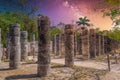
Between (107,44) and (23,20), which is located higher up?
(23,20)

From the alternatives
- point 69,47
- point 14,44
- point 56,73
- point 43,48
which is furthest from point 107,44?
point 43,48

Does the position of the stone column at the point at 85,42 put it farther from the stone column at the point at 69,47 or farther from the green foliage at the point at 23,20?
the green foliage at the point at 23,20

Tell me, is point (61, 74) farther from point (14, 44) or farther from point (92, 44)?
point (92, 44)

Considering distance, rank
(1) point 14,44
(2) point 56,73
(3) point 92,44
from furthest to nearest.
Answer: (3) point 92,44 < (1) point 14,44 < (2) point 56,73

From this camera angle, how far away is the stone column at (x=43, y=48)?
1794cm

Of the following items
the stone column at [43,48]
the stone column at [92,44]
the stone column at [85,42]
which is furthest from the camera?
the stone column at [92,44]

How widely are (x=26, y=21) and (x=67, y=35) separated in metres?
32.7

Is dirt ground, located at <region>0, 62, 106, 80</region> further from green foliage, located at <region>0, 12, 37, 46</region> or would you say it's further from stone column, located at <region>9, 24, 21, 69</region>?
green foliage, located at <region>0, 12, 37, 46</region>

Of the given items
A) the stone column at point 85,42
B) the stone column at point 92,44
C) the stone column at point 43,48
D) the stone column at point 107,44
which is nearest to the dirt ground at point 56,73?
the stone column at point 43,48

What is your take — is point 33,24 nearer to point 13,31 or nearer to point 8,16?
point 8,16

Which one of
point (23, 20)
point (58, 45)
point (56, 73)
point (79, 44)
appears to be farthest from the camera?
point (23, 20)

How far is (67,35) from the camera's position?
22484mm

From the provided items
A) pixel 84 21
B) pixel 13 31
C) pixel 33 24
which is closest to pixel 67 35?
pixel 13 31

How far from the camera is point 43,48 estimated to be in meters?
18.4
